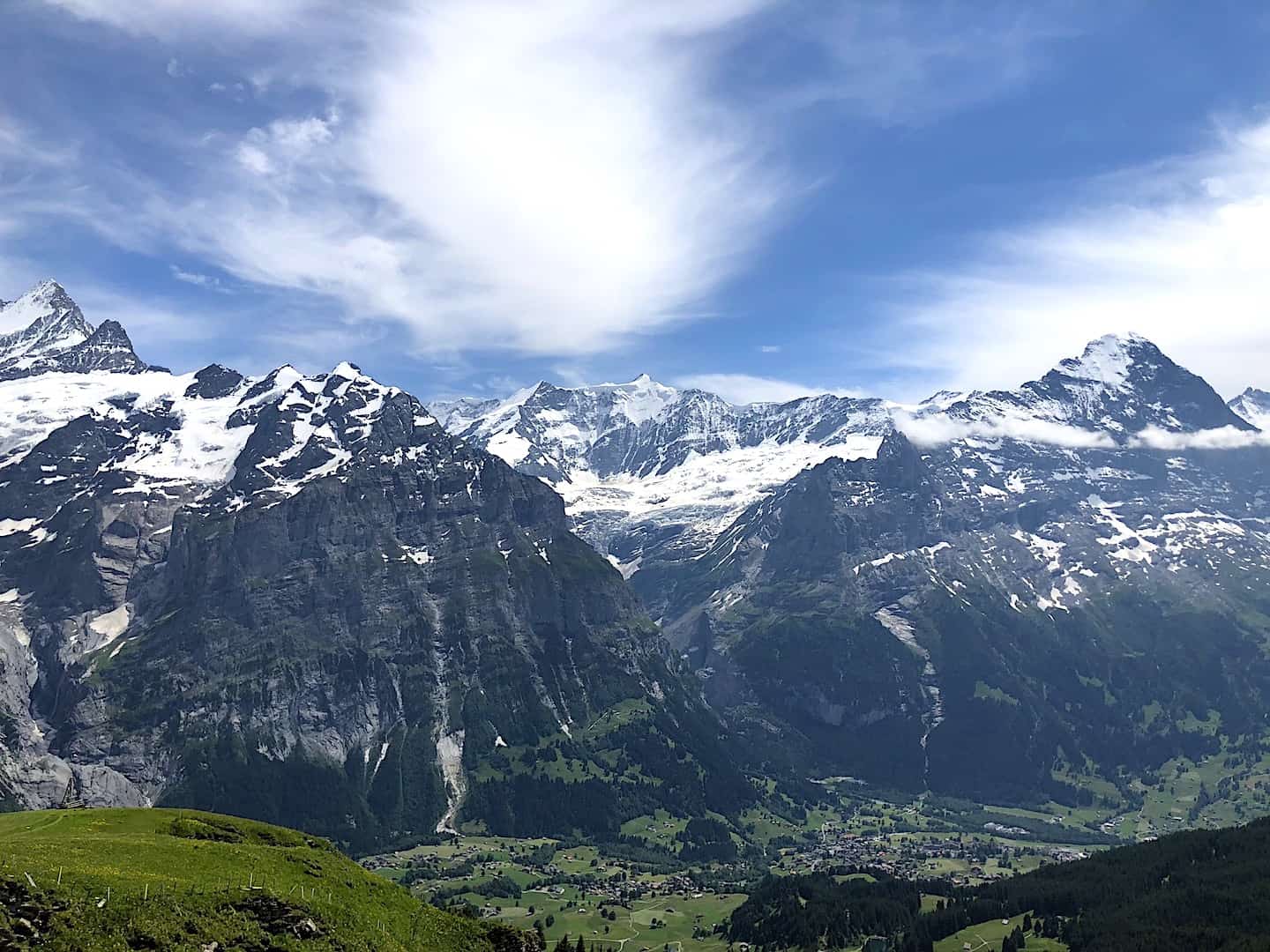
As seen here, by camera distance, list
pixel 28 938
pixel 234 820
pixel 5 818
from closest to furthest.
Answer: pixel 28 938 < pixel 5 818 < pixel 234 820

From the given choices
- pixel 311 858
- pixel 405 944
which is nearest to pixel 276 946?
pixel 405 944

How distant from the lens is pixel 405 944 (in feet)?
495

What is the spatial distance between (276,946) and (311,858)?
49206 millimetres

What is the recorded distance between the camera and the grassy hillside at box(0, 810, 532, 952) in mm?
112812

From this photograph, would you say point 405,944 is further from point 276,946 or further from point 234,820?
point 234,820

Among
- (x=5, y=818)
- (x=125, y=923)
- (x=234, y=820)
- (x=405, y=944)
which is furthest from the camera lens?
(x=234, y=820)

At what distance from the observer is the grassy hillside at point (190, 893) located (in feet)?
370

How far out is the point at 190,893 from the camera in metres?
129

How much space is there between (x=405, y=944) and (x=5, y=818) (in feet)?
268

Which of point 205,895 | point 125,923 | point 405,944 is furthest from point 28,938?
point 405,944

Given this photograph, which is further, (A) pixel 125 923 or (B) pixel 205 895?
(B) pixel 205 895

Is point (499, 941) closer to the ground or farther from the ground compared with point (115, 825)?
closer to the ground

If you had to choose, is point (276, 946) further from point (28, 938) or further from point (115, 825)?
point (115, 825)

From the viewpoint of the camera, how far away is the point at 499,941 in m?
170
